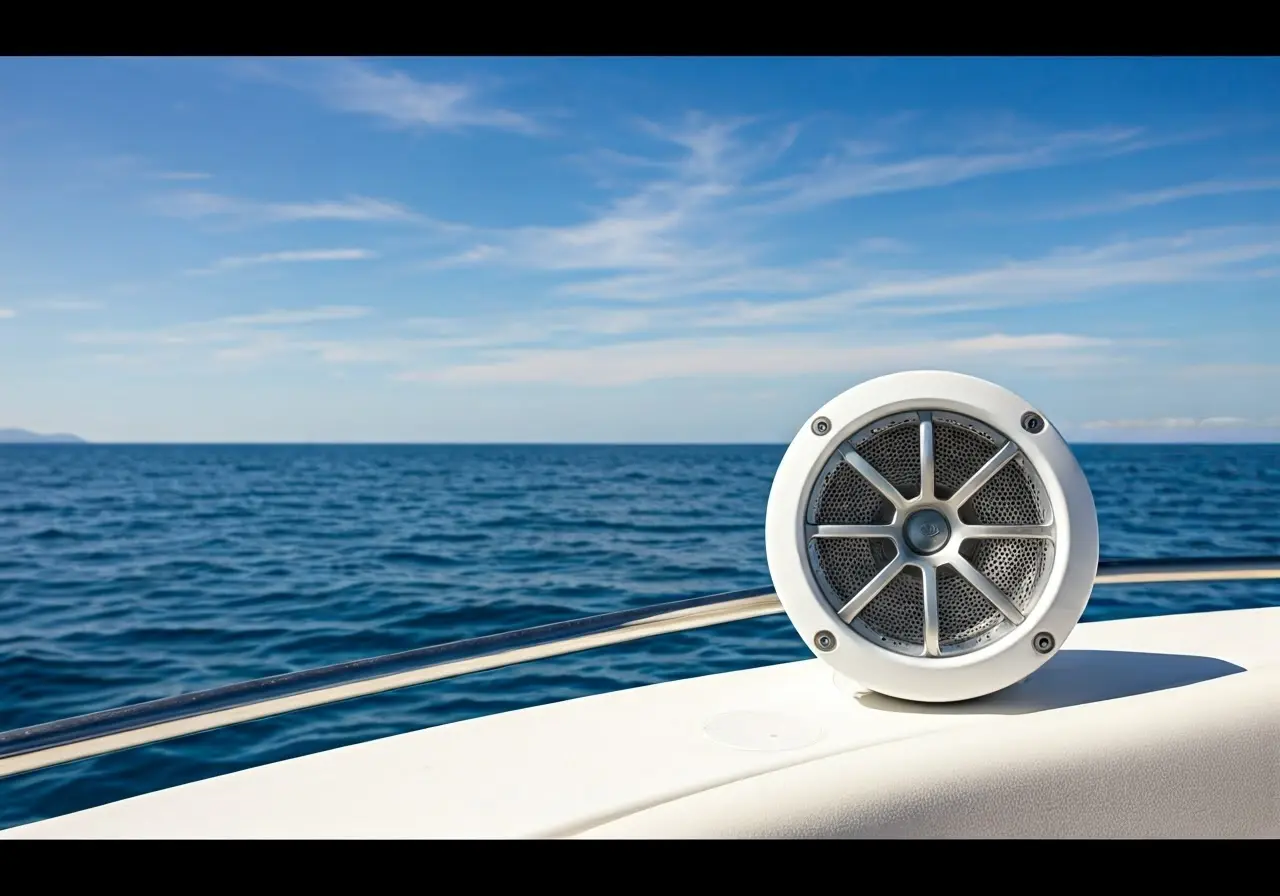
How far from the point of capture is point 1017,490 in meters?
1.29

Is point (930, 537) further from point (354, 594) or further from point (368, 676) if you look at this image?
point (354, 594)

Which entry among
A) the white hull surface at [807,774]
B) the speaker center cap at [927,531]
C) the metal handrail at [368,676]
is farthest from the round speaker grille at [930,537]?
the metal handrail at [368,676]

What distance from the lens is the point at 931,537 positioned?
1.31 metres

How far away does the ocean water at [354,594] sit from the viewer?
3430 millimetres

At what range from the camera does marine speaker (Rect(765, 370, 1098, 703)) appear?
1256 millimetres

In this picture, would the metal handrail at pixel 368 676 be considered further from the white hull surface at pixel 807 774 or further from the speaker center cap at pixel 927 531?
the speaker center cap at pixel 927 531

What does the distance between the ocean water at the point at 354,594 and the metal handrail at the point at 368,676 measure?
16.2 inches

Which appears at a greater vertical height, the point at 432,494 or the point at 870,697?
the point at 432,494

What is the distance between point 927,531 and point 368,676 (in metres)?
0.90
